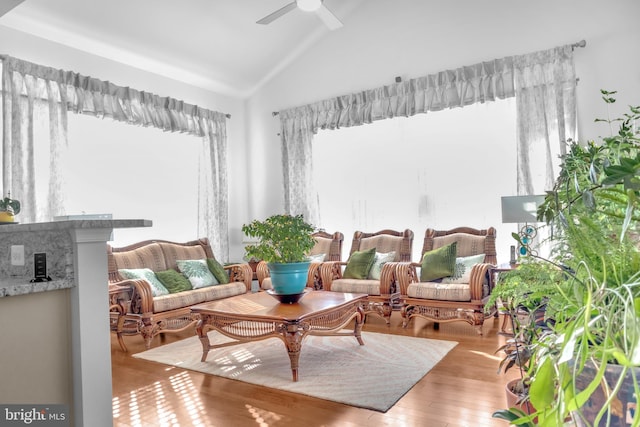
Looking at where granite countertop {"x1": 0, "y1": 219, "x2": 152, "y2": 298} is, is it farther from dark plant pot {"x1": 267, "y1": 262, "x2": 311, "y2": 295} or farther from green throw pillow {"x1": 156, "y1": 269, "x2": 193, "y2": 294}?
green throw pillow {"x1": 156, "y1": 269, "x2": 193, "y2": 294}

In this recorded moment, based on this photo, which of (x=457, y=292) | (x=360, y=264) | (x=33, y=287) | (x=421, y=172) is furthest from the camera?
(x=421, y=172)

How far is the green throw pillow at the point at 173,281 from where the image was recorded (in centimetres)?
461

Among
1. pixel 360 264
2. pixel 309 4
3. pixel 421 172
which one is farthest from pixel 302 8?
pixel 360 264

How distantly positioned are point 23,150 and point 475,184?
4.76 meters

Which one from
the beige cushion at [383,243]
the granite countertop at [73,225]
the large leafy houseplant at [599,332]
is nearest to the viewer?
the large leafy houseplant at [599,332]

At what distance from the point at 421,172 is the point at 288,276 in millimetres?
2879

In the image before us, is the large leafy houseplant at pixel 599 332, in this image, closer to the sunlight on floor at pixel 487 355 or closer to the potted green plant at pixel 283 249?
the potted green plant at pixel 283 249

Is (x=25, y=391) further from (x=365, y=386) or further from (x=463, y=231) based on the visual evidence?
(x=463, y=231)

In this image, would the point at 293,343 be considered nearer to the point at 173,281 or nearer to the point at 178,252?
the point at 173,281

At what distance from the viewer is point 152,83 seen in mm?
5734

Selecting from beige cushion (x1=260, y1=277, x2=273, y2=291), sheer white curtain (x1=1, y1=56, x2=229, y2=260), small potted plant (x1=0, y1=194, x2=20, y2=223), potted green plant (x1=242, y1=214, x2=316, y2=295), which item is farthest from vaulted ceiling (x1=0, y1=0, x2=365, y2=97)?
potted green plant (x1=242, y1=214, x2=316, y2=295)

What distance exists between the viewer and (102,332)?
1753 mm

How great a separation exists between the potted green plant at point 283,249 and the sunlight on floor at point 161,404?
95 cm

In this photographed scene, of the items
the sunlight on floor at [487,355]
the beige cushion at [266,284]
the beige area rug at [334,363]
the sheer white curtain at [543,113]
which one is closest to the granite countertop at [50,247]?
the beige area rug at [334,363]
